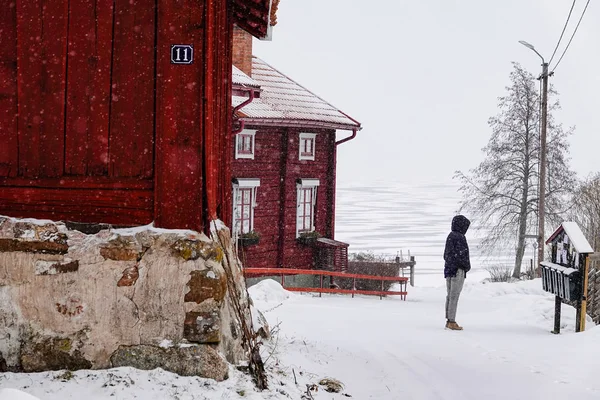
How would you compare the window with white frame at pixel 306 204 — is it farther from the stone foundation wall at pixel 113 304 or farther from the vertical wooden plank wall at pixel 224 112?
the stone foundation wall at pixel 113 304

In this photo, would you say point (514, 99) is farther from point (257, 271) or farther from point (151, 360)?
point (151, 360)

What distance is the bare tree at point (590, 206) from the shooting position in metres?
31.1

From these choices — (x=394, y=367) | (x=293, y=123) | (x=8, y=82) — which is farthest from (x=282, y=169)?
(x=8, y=82)

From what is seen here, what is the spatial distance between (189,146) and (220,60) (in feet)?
5.61

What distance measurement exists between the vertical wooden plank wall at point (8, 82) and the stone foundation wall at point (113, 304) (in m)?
0.97

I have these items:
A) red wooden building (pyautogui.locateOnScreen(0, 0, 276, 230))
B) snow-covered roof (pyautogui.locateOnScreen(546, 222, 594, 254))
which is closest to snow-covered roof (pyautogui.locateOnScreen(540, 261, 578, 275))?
snow-covered roof (pyautogui.locateOnScreen(546, 222, 594, 254))

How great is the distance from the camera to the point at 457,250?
10570 mm

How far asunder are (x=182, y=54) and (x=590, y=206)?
3069cm

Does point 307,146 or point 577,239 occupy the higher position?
point 307,146

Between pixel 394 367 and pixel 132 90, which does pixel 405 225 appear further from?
pixel 132 90

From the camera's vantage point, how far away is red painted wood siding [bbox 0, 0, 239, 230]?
6242mm

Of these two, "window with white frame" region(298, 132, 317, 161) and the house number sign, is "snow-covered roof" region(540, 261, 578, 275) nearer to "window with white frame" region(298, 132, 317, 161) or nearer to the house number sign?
the house number sign

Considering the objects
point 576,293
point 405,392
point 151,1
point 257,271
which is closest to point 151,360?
point 405,392

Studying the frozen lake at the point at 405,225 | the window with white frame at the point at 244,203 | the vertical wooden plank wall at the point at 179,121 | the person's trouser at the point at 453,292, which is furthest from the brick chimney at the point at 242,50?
the frozen lake at the point at 405,225
